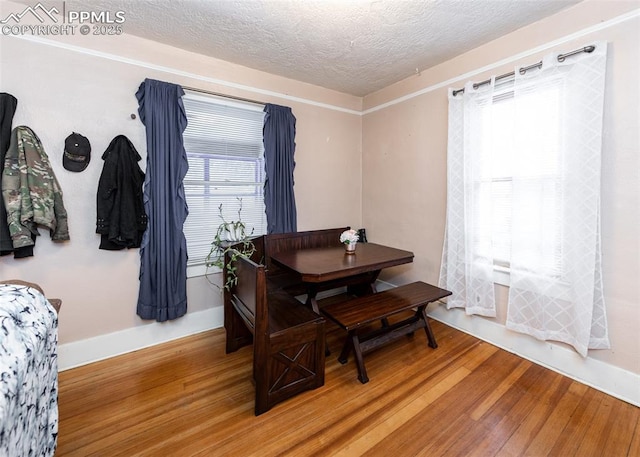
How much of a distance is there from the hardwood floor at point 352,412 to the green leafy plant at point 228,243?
29.9 inches

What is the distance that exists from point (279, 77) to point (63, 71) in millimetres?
1845

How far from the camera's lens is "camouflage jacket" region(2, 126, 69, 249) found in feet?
6.06

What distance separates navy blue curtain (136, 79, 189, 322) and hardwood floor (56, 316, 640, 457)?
50 centimetres

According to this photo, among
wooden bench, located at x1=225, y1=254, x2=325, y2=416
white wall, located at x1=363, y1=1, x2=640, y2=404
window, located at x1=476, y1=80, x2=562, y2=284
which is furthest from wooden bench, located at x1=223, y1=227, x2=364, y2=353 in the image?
window, located at x1=476, y1=80, x2=562, y2=284

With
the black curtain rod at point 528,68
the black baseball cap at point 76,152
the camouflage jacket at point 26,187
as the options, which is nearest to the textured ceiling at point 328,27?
the black curtain rod at point 528,68

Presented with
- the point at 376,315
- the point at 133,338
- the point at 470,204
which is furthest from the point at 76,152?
the point at 470,204

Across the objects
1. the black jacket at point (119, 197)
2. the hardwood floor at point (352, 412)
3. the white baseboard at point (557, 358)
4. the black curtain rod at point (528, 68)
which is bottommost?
the hardwood floor at point (352, 412)

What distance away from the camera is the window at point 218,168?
8.64ft

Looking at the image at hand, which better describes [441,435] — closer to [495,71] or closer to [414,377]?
[414,377]

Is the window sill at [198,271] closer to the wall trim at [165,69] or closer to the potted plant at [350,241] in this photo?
the potted plant at [350,241]

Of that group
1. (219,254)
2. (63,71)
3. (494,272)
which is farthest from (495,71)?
(63,71)

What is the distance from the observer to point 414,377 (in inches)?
80.0

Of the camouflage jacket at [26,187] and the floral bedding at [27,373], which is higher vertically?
the camouflage jacket at [26,187]

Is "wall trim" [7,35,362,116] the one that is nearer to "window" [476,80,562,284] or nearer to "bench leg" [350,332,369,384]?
"window" [476,80,562,284]
